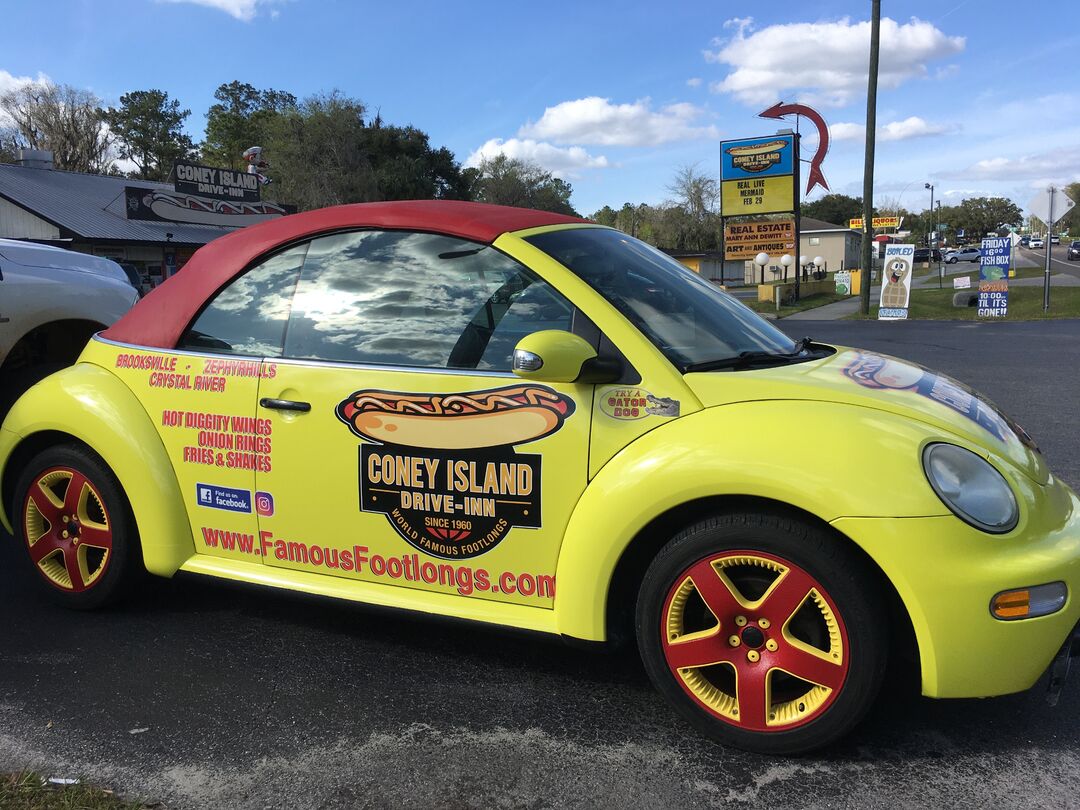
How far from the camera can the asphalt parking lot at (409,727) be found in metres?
2.29

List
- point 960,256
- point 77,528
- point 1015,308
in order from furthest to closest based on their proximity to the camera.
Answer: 1. point 960,256
2. point 1015,308
3. point 77,528

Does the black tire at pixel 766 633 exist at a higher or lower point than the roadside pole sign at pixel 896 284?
lower

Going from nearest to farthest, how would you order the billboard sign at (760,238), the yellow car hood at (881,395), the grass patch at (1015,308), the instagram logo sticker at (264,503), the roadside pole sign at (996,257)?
the yellow car hood at (881,395)
the instagram logo sticker at (264,503)
the roadside pole sign at (996,257)
the grass patch at (1015,308)
the billboard sign at (760,238)

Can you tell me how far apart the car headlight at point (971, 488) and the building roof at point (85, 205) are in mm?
30995

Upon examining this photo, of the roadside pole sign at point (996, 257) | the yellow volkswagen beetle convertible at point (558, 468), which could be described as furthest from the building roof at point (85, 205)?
the yellow volkswagen beetle convertible at point (558, 468)

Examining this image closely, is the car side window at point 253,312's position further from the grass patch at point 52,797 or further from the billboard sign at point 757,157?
the billboard sign at point 757,157

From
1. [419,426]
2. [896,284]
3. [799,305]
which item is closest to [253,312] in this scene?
[419,426]

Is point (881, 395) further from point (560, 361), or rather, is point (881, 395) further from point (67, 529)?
point (67, 529)

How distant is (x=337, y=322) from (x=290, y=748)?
1417 millimetres

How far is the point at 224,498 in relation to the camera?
309 centimetres

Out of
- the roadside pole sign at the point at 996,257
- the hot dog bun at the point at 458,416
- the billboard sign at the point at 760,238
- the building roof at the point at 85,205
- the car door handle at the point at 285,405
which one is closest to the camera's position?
the hot dog bun at the point at 458,416

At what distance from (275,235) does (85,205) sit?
33904 mm

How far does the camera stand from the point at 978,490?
2256 mm

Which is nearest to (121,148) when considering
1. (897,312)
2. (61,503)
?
(897,312)
